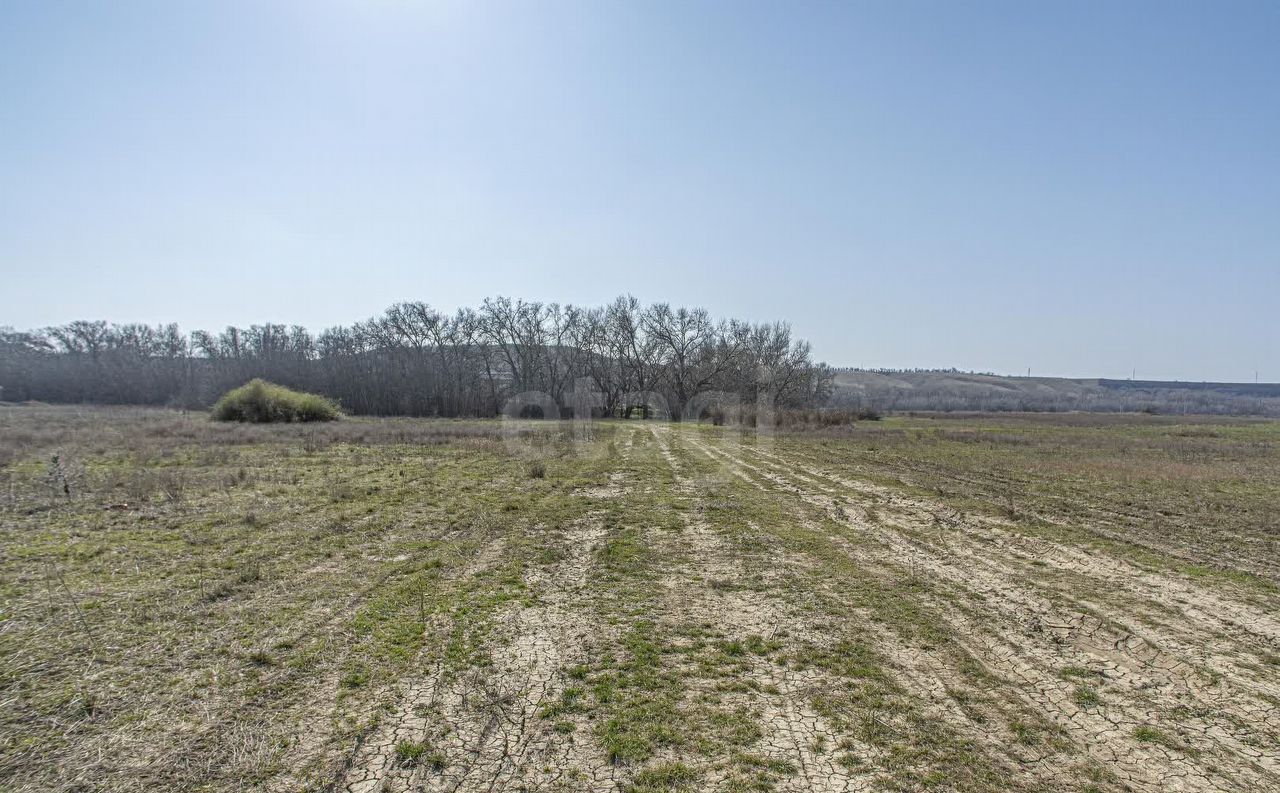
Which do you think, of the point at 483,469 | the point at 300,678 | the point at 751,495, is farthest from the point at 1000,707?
the point at 483,469

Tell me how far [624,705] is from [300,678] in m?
2.41

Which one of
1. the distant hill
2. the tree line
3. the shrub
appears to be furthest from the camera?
the distant hill

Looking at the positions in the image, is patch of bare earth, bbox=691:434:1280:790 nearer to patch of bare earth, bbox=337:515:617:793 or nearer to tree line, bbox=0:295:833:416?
patch of bare earth, bbox=337:515:617:793

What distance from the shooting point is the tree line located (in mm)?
58375

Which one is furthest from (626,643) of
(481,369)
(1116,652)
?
(481,369)

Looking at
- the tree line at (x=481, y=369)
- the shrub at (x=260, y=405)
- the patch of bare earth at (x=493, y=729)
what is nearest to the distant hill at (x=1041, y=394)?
the tree line at (x=481, y=369)

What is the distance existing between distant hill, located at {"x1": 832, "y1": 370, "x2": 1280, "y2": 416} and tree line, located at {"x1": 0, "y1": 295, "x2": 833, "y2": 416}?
4468 centimetres

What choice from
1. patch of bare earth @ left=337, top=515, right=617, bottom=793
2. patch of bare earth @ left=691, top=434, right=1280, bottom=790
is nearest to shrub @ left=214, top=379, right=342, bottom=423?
patch of bare earth @ left=337, top=515, right=617, bottom=793

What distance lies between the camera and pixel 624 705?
3.91 meters

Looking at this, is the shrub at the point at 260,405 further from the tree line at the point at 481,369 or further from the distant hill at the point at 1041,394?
the distant hill at the point at 1041,394

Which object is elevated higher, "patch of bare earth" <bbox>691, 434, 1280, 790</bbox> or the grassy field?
the grassy field

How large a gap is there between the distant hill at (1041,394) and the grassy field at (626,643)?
301ft

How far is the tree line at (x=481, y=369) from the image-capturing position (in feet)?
192

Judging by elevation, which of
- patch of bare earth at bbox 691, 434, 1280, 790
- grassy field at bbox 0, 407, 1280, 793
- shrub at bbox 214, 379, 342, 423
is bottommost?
patch of bare earth at bbox 691, 434, 1280, 790
